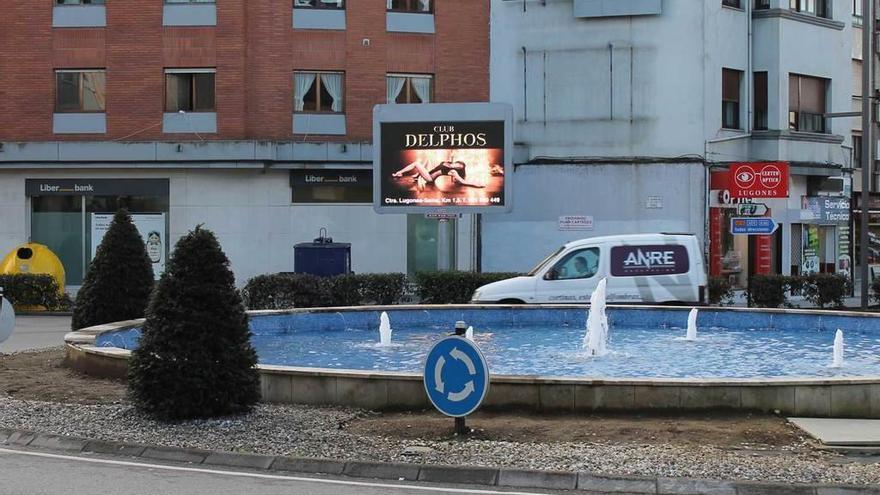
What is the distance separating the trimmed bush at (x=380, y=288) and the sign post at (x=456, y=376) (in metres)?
17.5

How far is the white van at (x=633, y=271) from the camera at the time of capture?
70.1 ft

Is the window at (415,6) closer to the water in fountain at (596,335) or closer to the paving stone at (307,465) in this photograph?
the water in fountain at (596,335)

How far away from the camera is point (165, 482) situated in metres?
8.62

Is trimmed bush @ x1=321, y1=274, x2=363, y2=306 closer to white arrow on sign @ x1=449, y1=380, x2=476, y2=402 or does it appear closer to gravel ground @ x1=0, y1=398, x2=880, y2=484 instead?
gravel ground @ x1=0, y1=398, x2=880, y2=484

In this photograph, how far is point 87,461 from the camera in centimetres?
949

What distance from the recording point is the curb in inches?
319

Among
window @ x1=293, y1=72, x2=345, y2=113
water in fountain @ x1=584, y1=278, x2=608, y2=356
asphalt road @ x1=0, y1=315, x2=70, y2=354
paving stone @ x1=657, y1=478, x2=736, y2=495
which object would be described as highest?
window @ x1=293, y1=72, x2=345, y2=113

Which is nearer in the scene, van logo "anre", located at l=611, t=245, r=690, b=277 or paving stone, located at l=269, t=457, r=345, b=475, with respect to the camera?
paving stone, located at l=269, t=457, r=345, b=475

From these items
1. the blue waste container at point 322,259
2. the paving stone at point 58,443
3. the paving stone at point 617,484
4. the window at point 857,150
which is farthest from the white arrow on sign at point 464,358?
the window at point 857,150

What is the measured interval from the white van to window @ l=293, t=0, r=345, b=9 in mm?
14380

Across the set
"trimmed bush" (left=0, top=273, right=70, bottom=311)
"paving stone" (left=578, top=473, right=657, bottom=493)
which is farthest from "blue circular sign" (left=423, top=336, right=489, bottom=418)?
"trimmed bush" (left=0, top=273, right=70, bottom=311)

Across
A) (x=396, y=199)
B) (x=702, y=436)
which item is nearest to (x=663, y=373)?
(x=702, y=436)

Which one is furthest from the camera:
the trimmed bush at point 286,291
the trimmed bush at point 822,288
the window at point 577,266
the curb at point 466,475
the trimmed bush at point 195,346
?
the trimmed bush at point 822,288

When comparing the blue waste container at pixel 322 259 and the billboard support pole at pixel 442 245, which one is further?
the billboard support pole at pixel 442 245
